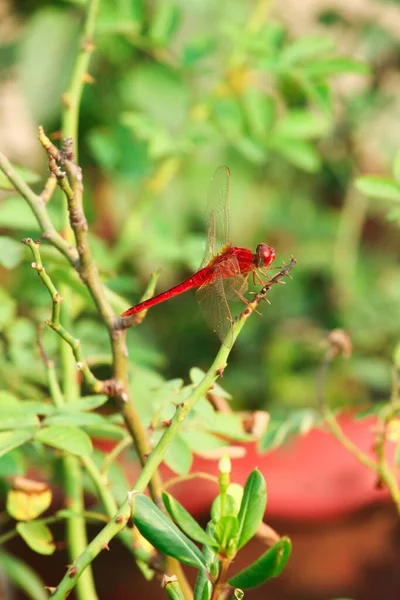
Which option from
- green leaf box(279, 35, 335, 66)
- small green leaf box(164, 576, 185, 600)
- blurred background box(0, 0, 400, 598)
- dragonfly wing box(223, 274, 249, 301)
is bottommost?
small green leaf box(164, 576, 185, 600)

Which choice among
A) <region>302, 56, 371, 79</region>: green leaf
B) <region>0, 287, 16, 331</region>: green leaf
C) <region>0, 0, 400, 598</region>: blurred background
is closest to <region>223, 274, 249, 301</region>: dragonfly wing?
<region>0, 287, 16, 331</region>: green leaf

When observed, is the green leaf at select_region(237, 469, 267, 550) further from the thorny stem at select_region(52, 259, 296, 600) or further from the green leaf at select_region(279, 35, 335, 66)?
the green leaf at select_region(279, 35, 335, 66)

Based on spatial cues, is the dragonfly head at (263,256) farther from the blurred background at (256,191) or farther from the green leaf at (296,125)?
the blurred background at (256,191)

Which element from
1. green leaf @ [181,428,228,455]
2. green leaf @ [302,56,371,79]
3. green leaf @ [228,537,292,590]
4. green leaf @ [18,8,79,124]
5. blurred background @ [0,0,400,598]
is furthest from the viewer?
green leaf @ [18,8,79,124]

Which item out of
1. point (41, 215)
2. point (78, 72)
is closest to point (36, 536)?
point (41, 215)

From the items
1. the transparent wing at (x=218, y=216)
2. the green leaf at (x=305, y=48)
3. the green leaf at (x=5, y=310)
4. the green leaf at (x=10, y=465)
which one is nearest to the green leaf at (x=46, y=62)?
the green leaf at (x=305, y=48)

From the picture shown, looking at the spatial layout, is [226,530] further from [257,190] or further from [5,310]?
[257,190]

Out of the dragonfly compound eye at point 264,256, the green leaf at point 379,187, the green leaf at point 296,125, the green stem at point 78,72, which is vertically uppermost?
the green leaf at point 296,125
